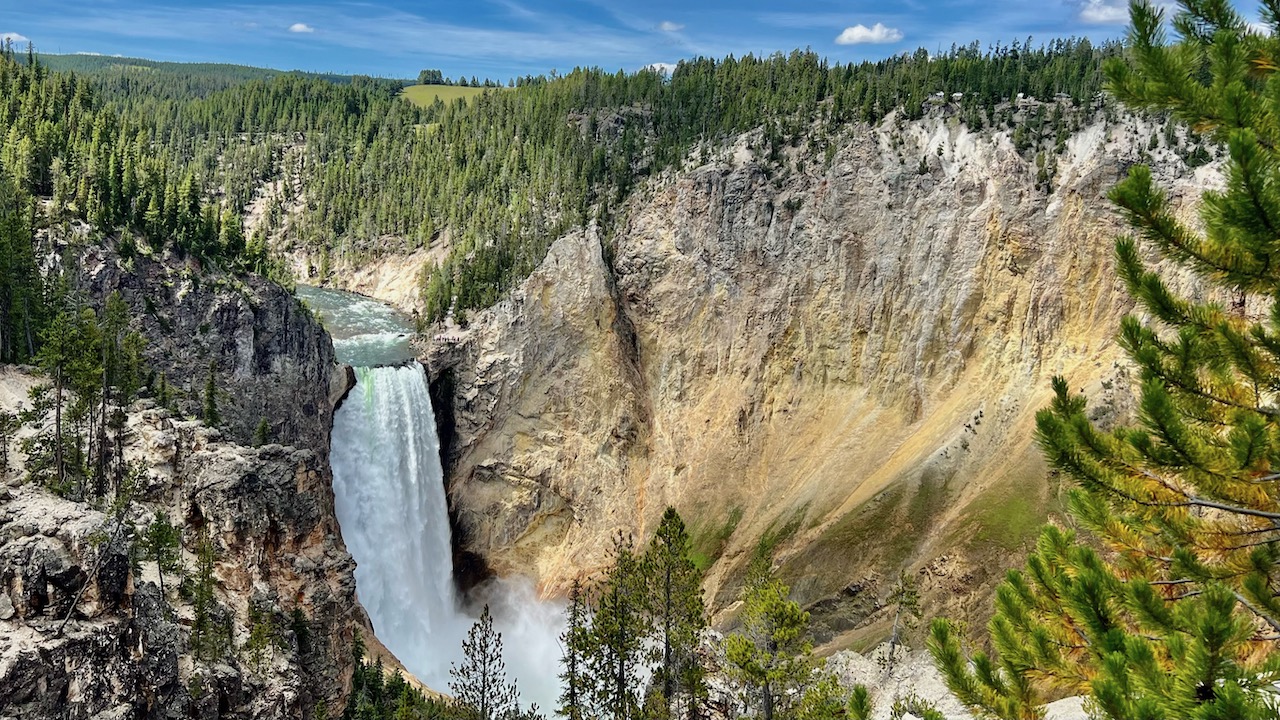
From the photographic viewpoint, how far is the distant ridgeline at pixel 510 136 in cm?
6097

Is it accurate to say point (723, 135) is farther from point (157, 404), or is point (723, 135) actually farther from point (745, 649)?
point (745, 649)

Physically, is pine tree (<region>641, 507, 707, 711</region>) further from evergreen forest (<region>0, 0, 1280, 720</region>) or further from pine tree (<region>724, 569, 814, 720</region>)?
pine tree (<region>724, 569, 814, 720</region>)

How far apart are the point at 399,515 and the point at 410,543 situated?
6.29ft

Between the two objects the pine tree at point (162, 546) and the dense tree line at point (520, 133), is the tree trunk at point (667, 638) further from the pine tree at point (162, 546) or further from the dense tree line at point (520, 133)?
the dense tree line at point (520, 133)

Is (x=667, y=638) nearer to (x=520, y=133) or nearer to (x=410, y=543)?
(x=410, y=543)

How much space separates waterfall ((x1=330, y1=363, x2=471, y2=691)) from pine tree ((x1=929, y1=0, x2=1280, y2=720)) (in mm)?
45322

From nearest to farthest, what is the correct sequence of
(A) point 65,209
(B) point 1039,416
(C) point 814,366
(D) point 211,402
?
(B) point 1039,416 < (D) point 211,402 < (A) point 65,209 < (C) point 814,366

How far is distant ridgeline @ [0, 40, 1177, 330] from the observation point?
200 ft

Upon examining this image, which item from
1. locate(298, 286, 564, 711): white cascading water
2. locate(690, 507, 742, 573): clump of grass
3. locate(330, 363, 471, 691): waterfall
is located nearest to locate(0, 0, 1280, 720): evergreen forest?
locate(298, 286, 564, 711): white cascading water

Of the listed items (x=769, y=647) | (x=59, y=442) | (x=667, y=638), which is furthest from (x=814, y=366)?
(x=59, y=442)

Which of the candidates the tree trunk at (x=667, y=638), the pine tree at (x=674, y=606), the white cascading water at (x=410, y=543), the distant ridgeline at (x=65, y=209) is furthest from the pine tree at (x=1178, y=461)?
the white cascading water at (x=410, y=543)

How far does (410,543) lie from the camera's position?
54969 millimetres

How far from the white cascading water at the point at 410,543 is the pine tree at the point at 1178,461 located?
1668 inches

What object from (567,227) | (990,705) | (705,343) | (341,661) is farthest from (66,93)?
(990,705)
